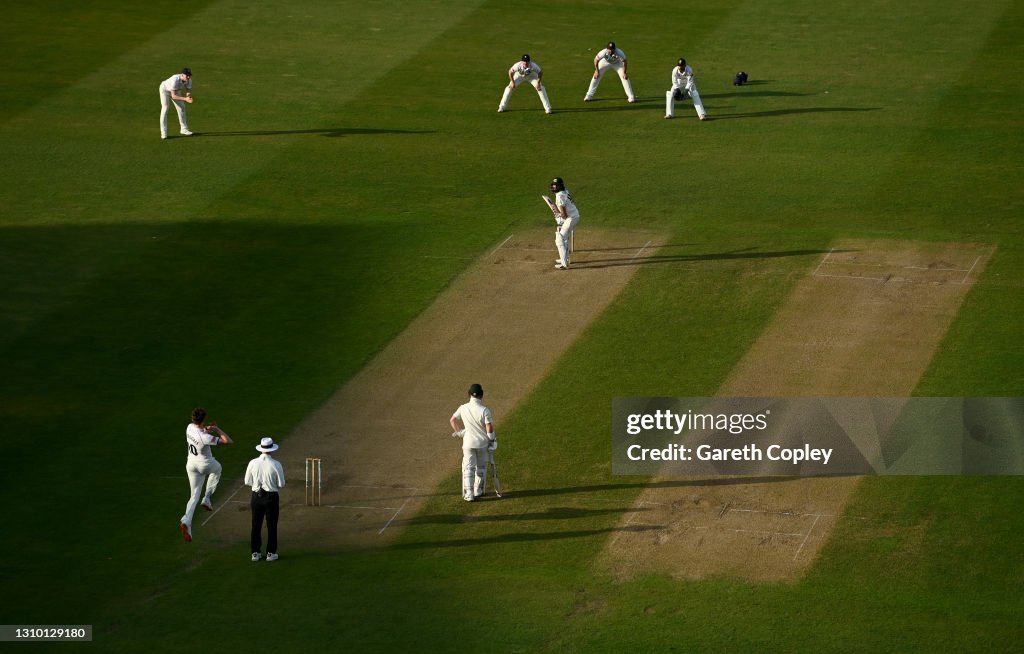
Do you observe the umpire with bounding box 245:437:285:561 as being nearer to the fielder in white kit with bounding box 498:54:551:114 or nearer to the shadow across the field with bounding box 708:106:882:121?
the fielder in white kit with bounding box 498:54:551:114

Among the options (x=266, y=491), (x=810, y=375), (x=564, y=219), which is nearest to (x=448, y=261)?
(x=564, y=219)

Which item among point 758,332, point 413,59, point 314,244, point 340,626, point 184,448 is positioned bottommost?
point 340,626

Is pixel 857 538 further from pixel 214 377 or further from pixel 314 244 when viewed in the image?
pixel 314 244

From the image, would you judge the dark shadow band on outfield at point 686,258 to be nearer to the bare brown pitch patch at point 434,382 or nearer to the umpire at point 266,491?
the bare brown pitch patch at point 434,382

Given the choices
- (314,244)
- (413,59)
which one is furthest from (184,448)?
(413,59)

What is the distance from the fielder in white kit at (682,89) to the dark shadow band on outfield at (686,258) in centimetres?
873

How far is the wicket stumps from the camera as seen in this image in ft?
77.7

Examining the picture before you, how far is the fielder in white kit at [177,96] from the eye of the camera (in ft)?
131

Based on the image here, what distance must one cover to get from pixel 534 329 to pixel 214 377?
229 inches

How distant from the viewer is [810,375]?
27266 millimetres

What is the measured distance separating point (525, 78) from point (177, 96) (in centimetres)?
871

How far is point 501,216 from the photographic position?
35.3 m

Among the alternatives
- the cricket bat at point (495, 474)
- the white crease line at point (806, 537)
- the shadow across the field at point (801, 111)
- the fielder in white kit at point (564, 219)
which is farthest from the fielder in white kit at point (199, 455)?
the shadow across the field at point (801, 111)

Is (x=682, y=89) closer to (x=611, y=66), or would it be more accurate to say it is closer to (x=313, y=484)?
(x=611, y=66)
